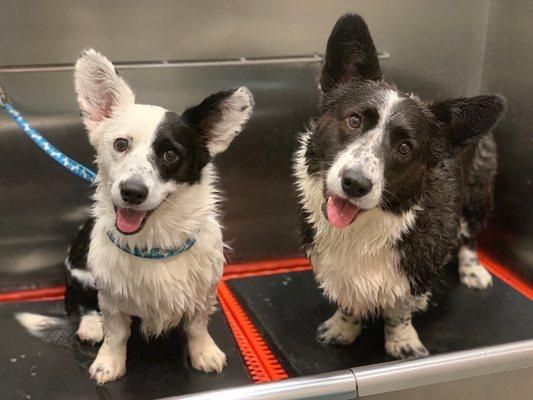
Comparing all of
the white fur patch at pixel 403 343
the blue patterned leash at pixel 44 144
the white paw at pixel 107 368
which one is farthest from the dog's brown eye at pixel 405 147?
the white paw at pixel 107 368

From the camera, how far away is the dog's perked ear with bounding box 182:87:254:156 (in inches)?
55.6

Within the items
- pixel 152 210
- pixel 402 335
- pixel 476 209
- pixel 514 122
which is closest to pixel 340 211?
pixel 152 210

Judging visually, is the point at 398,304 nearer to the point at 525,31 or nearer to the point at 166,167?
the point at 166,167

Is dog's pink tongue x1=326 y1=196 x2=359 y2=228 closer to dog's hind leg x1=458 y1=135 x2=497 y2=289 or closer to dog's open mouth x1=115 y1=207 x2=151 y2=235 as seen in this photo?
dog's open mouth x1=115 y1=207 x2=151 y2=235

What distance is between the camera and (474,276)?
Result: 222cm

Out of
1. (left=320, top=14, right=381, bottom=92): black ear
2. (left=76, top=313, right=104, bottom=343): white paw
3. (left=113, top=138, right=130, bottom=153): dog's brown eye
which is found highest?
(left=320, top=14, right=381, bottom=92): black ear

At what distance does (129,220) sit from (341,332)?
2.71 feet

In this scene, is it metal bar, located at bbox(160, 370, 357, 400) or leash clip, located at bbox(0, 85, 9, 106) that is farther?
leash clip, located at bbox(0, 85, 9, 106)

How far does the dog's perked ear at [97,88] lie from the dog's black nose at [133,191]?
259 millimetres

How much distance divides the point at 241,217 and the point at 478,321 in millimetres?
970

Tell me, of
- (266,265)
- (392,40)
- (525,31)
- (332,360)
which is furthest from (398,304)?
(525,31)

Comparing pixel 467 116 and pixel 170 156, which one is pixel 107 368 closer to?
pixel 170 156

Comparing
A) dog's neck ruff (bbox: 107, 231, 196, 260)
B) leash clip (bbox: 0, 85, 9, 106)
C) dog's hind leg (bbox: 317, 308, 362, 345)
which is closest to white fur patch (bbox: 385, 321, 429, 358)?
dog's hind leg (bbox: 317, 308, 362, 345)

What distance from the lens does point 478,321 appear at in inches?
78.3
